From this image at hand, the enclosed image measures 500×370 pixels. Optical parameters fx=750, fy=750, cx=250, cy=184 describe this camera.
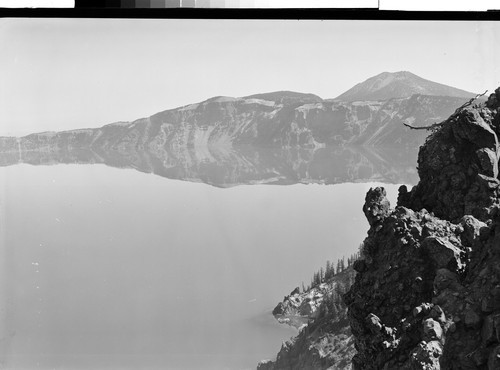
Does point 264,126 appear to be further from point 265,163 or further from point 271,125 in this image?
point 265,163

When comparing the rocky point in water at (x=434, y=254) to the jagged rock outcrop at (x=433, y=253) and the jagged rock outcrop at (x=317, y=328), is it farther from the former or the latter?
the jagged rock outcrop at (x=317, y=328)

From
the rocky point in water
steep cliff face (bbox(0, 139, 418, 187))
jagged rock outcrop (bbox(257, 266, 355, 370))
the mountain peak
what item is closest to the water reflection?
steep cliff face (bbox(0, 139, 418, 187))

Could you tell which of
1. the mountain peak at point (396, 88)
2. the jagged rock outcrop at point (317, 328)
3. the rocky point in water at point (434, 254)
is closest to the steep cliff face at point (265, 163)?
the rocky point in water at point (434, 254)

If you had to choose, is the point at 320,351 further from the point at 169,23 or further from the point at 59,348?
the point at 169,23

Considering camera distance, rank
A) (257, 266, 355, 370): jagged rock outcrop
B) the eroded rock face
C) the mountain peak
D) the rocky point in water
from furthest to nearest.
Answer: (257, 266, 355, 370): jagged rock outcrop → the mountain peak → the eroded rock face → the rocky point in water

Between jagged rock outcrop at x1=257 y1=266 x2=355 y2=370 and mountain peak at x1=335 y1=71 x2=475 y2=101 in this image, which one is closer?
mountain peak at x1=335 y1=71 x2=475 y2=101

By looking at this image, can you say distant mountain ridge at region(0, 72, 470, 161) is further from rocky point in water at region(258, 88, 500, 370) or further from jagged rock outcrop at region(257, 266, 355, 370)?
jagged rock outcrop at region(257, 266, 355, 370)

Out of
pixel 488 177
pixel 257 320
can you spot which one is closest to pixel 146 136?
pixel 257 320
